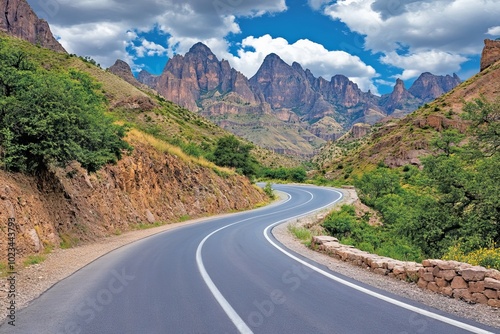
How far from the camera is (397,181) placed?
135ft

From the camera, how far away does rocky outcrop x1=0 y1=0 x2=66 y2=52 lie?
151 m

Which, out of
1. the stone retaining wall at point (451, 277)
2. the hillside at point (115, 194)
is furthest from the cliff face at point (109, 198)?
the stone retaining wall at point (451, 277)

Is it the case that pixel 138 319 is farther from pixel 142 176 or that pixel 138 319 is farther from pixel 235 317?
pixel 142 176

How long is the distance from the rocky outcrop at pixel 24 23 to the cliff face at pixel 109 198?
148 metres

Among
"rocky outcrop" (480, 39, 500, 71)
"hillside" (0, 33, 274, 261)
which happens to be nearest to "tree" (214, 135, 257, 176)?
"hillside" (0, 33, 274, 261)

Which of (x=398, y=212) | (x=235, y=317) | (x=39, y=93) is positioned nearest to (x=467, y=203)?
(x=398, y=212)

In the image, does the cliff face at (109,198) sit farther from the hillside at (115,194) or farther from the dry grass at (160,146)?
the dry grass at (160,146)

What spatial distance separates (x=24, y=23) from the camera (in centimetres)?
15688

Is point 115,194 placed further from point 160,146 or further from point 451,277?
point 451,277

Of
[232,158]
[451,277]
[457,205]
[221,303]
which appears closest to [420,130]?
[232,158]

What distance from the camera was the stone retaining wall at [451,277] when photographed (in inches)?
247

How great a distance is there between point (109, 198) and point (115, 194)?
2.87 ft

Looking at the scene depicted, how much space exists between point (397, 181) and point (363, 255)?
112 ft

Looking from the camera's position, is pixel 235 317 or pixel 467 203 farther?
pixel 467 203
